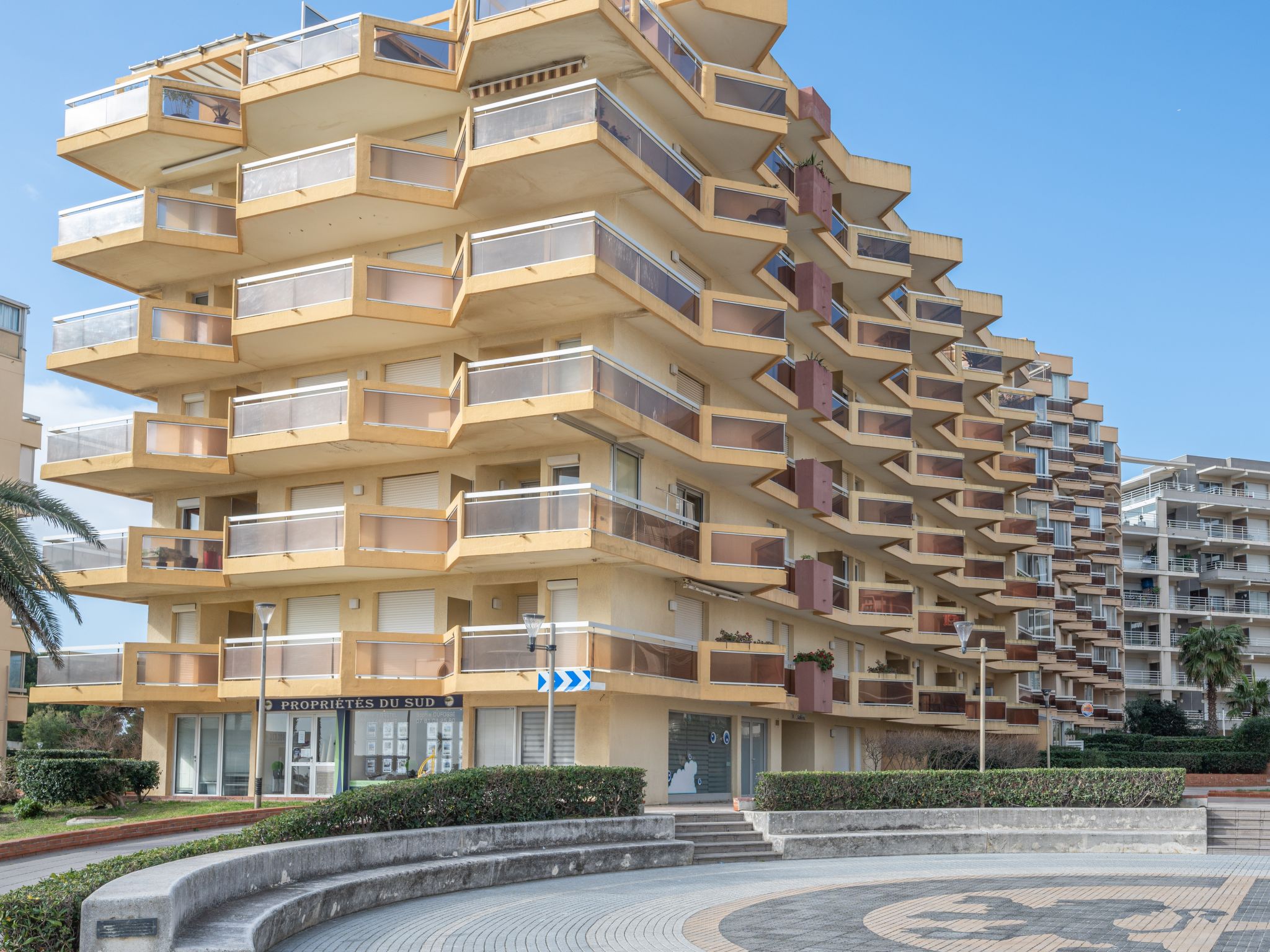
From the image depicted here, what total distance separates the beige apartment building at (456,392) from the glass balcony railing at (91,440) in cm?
11

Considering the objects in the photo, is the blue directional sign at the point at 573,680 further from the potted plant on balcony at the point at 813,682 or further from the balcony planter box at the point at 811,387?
the balcony planter box at the point at 811,387

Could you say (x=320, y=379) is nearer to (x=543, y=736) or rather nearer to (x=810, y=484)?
(x=543, y=736)

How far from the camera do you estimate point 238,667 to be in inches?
1265

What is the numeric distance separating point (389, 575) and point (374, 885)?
52.4 ft

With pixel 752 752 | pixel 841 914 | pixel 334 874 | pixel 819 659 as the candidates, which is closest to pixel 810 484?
pixel 819 659

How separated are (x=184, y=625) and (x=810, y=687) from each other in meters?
17.2

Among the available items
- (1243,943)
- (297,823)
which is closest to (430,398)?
(297,823)

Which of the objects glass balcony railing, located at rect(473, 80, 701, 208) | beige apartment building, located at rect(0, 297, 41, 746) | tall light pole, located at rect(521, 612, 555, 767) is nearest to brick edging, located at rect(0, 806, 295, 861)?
tall light pole, located at rect(521, 612, 555, 767)

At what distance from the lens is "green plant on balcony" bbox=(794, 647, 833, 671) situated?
38.3 m

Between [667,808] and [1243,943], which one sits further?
[667,808]

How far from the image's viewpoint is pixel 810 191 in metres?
41.3

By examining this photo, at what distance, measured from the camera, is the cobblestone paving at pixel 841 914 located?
14.8 m

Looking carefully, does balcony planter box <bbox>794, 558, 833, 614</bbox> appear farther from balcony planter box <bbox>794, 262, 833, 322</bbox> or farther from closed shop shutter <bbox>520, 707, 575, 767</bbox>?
closed shop shutter <bbox>520, 707, 575, 767</bbox>

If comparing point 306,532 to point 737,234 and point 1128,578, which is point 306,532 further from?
point 1128,578
